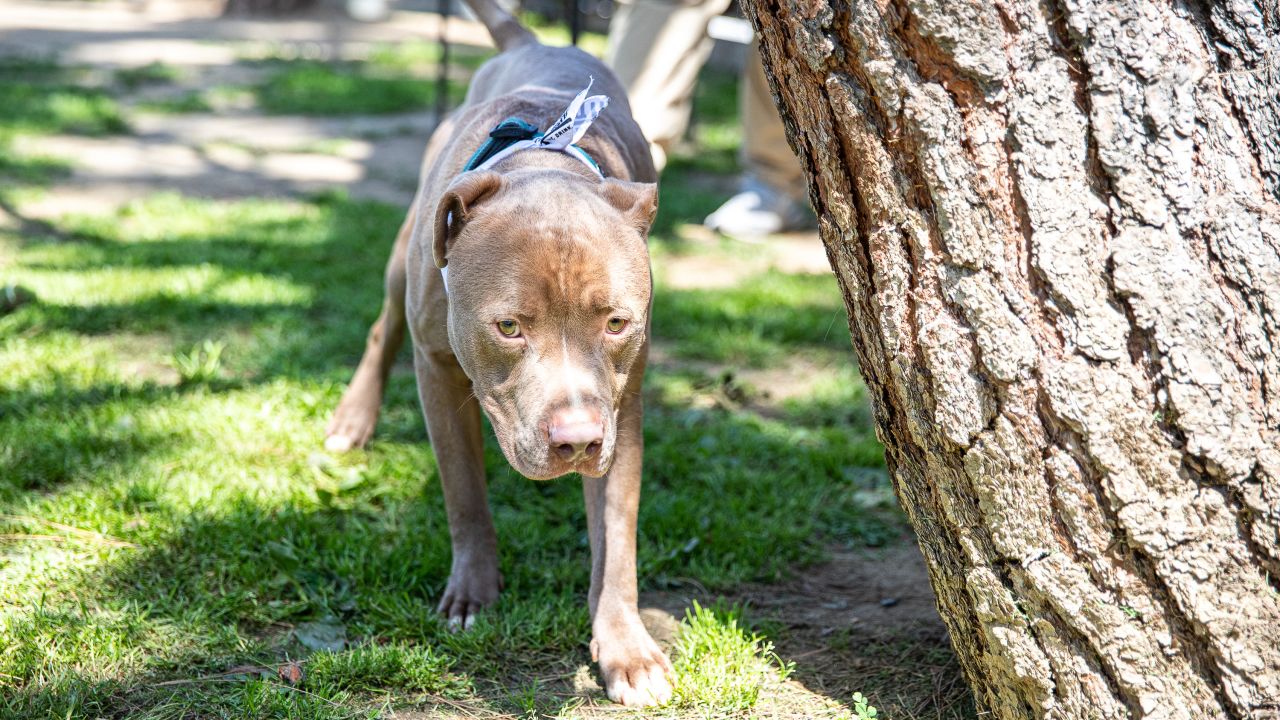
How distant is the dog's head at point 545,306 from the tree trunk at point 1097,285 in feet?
2.01

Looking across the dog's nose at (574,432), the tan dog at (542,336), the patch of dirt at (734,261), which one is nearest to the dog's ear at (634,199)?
the tan dog at (542,336)

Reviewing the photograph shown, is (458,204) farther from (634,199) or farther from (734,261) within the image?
(734,261)

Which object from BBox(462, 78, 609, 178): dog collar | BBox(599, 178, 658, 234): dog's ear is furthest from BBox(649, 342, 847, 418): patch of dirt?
BBox(599, 178, 658, 234): dog's ear

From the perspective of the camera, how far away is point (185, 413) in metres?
4.02

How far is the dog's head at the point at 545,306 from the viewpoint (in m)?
2.44

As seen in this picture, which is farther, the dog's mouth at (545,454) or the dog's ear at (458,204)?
the dog's ear at (458,204)

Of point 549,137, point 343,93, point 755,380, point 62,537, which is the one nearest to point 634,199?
point 549,137

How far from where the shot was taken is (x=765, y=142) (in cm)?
731

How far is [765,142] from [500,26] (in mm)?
3138

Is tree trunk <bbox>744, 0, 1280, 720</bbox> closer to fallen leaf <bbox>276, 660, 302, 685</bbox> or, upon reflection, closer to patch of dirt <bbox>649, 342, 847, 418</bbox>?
fallen leaf <bbox>276, 660, 302, 685</bbox>

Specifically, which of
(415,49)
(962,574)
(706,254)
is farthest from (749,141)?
(415,49)

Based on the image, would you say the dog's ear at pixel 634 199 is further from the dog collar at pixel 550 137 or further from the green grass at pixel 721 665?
the green grass at pixel 721 665

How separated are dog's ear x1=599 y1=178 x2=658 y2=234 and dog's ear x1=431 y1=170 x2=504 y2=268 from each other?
10.1 inches

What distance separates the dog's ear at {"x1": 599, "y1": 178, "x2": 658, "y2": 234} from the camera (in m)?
2.68
